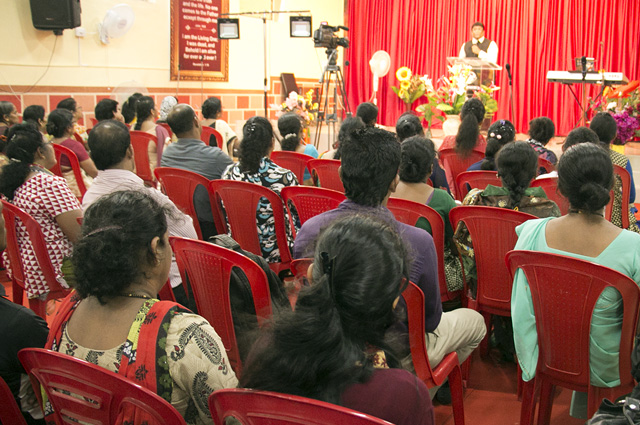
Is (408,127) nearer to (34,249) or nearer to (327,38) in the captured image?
(34,249)

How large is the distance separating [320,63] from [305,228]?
8650 mm

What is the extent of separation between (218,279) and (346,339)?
2.85 feet

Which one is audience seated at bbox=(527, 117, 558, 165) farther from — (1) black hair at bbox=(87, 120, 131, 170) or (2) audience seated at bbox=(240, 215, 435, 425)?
→ (2) audience seated at bbox=(240, 215, 435, 425)

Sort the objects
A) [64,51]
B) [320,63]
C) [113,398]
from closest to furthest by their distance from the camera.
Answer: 1. [113,398]
2. [64,51]
3. [320,63]

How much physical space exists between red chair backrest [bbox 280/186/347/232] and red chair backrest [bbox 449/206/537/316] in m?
0.53

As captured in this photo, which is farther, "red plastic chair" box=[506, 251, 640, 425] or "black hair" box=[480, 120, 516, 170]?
"black hair" box=[480, 120, 516, 170]

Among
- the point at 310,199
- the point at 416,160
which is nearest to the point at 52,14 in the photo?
the point at 310,199

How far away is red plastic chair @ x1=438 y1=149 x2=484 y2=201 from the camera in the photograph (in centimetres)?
427

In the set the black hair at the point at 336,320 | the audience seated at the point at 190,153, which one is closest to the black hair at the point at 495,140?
the audience seated at the point at 190,153

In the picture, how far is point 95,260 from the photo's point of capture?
1.29 meters

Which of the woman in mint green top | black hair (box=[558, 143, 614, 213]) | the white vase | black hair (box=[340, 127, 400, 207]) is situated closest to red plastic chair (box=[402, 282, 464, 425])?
the woman in mint green top

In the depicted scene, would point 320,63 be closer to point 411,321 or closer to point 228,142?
point 228,142

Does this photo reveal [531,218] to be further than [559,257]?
Yes

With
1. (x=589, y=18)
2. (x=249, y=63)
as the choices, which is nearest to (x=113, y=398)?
(x=249, y=63)
